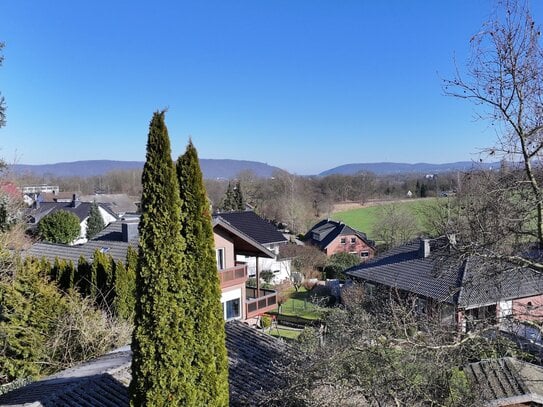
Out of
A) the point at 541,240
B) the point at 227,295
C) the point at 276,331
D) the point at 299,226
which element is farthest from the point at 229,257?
the point at 299,226

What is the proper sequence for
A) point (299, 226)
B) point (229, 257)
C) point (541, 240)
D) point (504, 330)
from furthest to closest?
point (299, 226) < point (229, 257) < point (504, 330) < point (541, 240)

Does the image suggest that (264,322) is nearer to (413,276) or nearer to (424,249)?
(413,276)

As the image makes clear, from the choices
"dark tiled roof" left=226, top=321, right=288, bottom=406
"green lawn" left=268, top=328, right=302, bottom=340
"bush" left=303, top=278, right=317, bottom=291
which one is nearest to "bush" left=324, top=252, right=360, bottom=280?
"bush" left=303, top=278, right=317, bottom=291

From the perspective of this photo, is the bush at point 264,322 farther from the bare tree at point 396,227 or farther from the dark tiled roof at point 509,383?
the bare tree at point 396,227

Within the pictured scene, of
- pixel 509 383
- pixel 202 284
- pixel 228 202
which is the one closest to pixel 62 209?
pixel 228 202

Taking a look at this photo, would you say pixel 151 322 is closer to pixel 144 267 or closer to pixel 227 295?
pixel 144 267

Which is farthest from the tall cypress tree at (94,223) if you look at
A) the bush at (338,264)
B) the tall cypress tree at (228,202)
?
the bush at (338,264)
